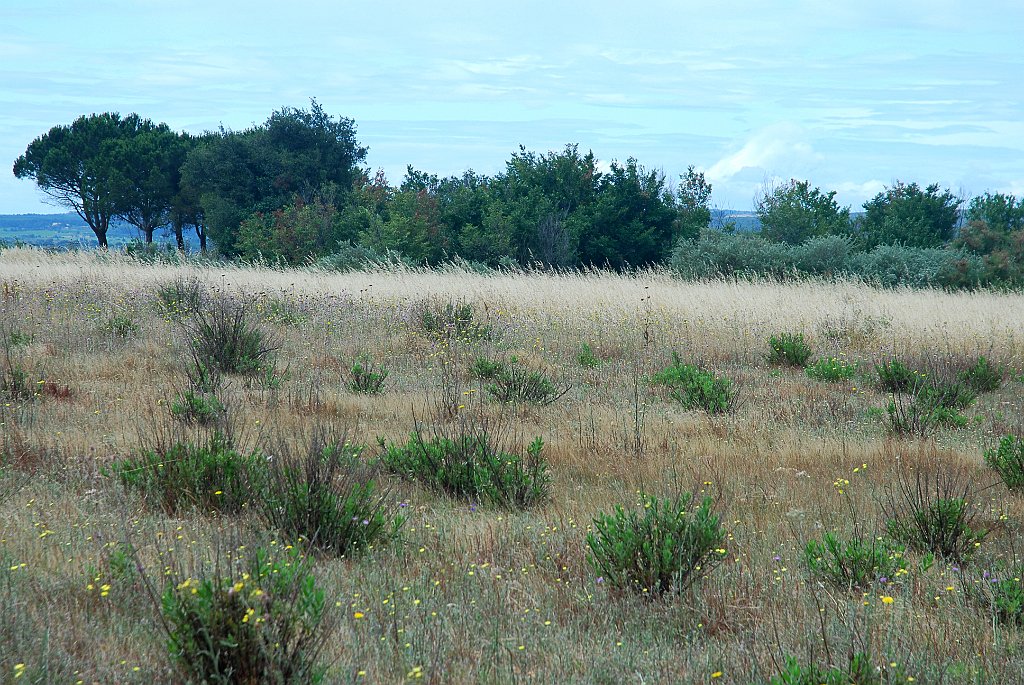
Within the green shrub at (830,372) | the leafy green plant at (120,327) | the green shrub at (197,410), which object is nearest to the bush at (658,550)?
the green shrub at (197,410)

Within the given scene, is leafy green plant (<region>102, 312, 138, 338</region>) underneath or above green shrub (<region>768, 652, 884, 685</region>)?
underneath

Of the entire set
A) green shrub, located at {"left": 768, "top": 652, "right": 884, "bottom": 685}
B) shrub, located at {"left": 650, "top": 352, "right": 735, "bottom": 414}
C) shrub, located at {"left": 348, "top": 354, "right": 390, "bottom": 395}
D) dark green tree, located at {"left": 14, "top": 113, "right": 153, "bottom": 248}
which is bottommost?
shrub, located at {"left": 348, "top": 354, "right": 390, "bottom": 395}

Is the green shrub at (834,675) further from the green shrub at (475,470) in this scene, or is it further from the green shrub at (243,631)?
the green shrub at (475,470)

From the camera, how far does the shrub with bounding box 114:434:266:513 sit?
15.4ft

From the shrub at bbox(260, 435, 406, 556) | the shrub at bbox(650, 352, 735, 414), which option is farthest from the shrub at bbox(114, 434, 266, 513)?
the shrub at bbox(650, 352, 735, 414)

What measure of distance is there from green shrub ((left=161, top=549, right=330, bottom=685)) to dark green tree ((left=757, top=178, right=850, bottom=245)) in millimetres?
34081

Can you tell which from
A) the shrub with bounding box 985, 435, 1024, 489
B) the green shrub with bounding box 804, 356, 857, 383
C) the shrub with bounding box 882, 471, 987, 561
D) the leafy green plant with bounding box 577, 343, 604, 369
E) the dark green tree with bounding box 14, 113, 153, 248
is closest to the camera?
the shrub with bounding box 882, 471, 987, 561

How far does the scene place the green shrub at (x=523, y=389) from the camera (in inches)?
313

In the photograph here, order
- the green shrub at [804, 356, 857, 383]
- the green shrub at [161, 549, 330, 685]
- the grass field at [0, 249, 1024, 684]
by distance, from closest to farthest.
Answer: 1. the green shrub at [161, 549, 330, 685]
2. the grass field at [0, 249, 1024, 684]
3. the green shrub at [804, 356, 857, 383]

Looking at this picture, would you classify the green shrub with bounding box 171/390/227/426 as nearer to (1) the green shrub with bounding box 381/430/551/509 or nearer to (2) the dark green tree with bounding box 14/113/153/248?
(1) the green shrub with bounding box 381/430/551/509

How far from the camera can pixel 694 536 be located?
3.79m

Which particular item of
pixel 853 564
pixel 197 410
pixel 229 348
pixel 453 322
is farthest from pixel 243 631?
pixel 453 322

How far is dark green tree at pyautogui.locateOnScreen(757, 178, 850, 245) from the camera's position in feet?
131

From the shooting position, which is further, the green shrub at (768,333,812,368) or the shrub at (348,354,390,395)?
the green shrub at (768,333,812,368)
